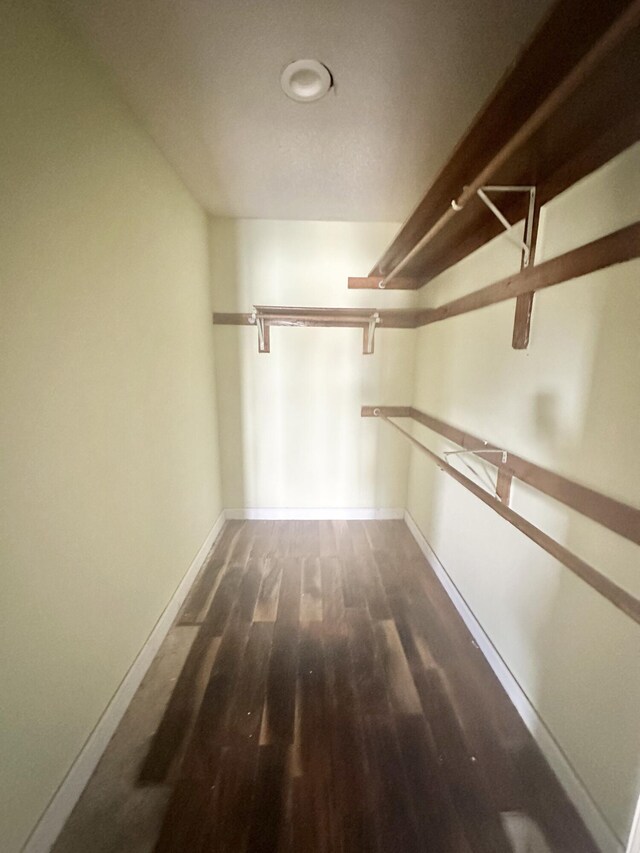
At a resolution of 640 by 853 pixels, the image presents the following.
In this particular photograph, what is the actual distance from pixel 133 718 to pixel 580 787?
62.2 inches

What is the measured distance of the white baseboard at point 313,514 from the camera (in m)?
2.98

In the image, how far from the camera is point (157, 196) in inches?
65.4

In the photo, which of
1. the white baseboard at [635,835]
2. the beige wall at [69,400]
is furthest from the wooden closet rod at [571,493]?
the beige wall at [69,400]

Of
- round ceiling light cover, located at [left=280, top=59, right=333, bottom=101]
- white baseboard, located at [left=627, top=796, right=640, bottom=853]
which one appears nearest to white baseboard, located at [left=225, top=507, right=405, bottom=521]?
white baseboard, located at [left=627, top=796, right=640, bottom=853]

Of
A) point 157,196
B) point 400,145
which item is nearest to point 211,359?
point 157,196

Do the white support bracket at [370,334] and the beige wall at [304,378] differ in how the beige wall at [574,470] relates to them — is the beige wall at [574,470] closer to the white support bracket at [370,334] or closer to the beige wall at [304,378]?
the white support bracket at [370,334]

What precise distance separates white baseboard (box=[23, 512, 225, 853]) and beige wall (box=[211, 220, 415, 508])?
1.32 metres

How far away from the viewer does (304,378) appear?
9.06 feet

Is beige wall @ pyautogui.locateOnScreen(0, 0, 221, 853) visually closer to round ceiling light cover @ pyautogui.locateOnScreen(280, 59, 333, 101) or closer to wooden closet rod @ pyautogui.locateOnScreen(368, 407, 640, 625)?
round ceiling light cover @ pyautogui.locateOnScreen(280, 59, 333, 101)

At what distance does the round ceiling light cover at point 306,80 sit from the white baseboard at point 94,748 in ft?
7.78

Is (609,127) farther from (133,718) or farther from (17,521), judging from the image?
(133,718)

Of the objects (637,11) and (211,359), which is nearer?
(637,11)

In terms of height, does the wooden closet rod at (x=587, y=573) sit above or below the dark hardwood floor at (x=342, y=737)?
above

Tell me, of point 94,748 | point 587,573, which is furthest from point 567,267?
point 94,748
